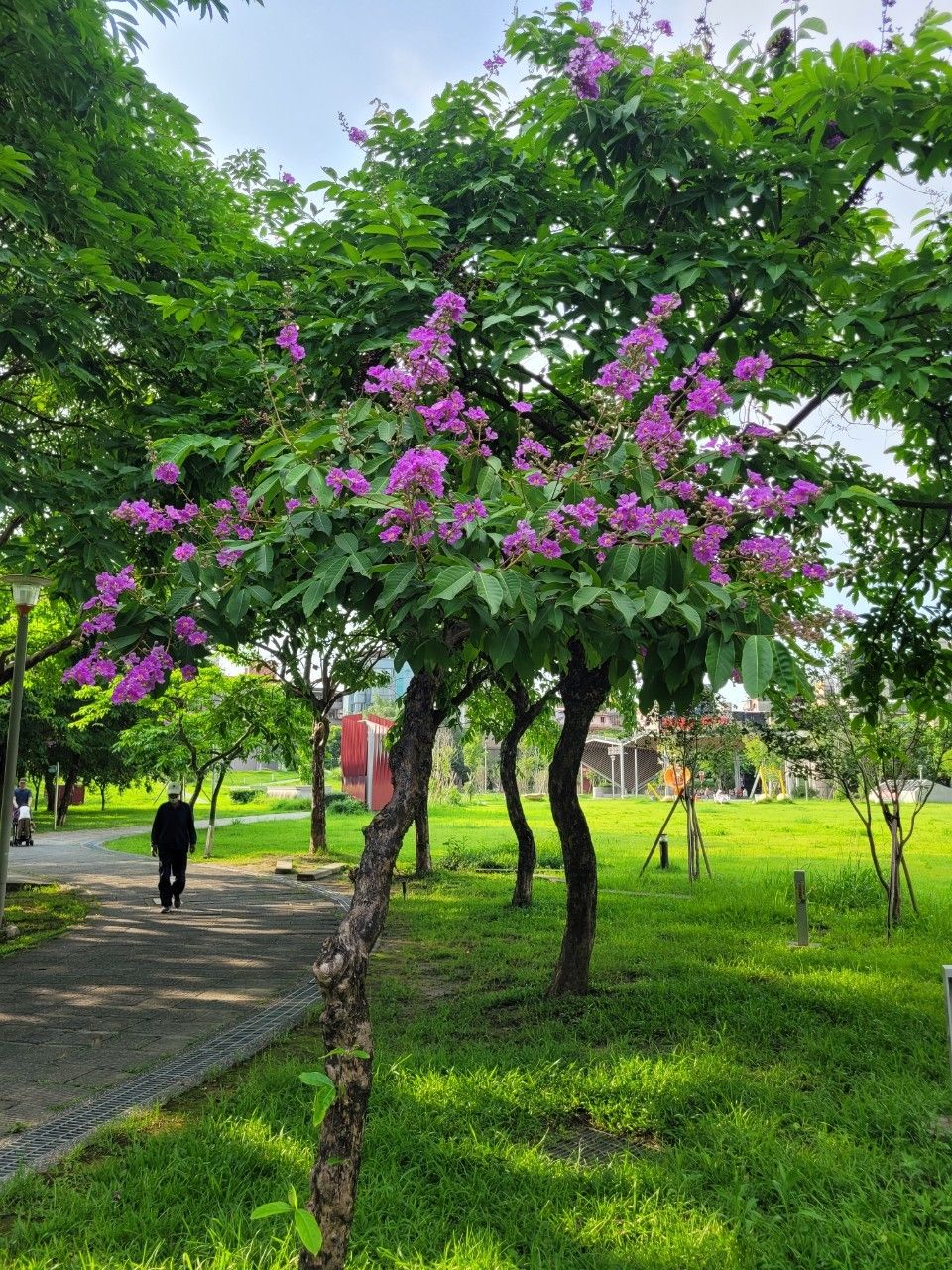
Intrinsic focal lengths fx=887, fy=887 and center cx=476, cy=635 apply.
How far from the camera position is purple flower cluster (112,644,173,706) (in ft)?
10.7

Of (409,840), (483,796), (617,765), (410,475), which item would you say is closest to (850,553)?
(410,475)

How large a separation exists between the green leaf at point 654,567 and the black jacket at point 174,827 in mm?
9773

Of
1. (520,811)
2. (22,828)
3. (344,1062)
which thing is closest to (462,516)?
(344,1062)

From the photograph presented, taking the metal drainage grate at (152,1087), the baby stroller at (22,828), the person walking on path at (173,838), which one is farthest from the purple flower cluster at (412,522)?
the baby stroller at (22,828)

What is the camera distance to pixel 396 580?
109 inches

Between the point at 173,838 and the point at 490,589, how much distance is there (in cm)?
1036

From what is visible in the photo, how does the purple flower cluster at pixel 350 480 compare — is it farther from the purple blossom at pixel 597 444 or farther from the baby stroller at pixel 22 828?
the baby stroller at pixel 22 828

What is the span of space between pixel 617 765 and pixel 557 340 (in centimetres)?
6181

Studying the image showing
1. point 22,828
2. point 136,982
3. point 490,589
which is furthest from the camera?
point 22,828

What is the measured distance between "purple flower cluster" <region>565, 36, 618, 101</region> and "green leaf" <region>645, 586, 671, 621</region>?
3280 mm

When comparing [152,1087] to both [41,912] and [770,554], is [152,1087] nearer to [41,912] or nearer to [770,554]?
[770,554]

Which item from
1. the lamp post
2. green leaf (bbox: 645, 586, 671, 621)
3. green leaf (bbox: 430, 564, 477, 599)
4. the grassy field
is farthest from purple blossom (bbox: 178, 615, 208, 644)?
the grassy field

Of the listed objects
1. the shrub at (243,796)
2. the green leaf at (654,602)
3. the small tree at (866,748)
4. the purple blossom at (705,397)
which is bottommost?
the shrub at (243,796)

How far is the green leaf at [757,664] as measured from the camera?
2.45 metres
